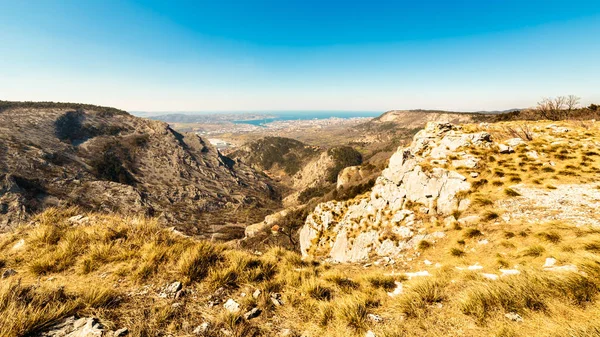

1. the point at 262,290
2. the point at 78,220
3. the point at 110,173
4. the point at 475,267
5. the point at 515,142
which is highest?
the point at 515,142

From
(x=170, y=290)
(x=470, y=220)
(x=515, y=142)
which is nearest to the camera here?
→ (x=170, y=290)

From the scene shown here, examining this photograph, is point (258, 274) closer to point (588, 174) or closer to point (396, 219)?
point (396, 219)

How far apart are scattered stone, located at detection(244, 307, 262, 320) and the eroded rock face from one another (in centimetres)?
1172

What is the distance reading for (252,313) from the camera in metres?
5.64

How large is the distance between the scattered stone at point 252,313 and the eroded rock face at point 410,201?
38.4 feet

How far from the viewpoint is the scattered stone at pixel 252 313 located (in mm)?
5531

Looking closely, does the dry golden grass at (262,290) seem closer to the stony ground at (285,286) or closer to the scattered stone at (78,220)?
the stony ground at (285,286)

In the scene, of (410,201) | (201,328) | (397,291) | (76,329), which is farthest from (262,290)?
(410,201)

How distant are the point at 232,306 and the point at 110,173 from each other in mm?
164817

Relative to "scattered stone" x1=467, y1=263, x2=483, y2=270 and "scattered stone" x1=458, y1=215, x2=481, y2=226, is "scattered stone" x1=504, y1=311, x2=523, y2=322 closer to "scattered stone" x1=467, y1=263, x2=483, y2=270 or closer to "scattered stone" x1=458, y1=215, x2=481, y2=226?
"scattered stone" x1=467, y1=263, x2=483, y2=270

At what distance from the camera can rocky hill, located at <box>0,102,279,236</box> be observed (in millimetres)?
91625

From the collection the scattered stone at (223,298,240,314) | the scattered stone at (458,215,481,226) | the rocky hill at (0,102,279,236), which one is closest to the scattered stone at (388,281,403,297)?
the scattered stone at (223,298,240,314)

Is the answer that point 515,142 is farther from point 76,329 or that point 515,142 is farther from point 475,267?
point 76,329

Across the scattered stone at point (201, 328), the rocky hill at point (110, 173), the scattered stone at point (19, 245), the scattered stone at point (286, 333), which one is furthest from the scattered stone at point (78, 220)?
the rocky hill at point (110, 173)
